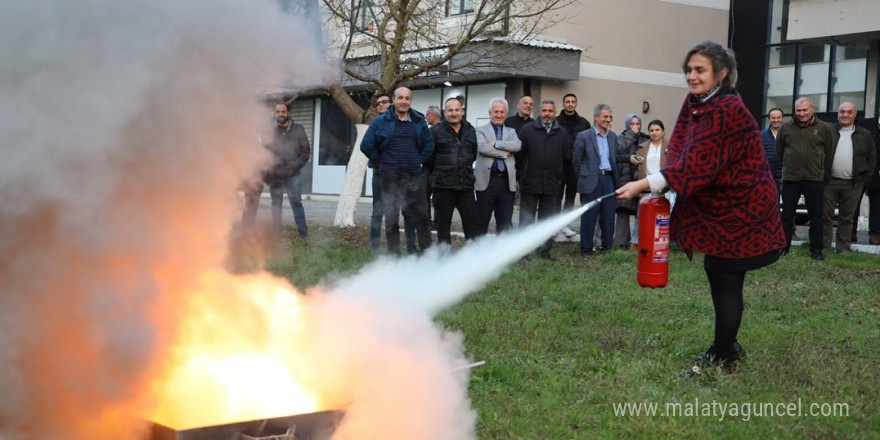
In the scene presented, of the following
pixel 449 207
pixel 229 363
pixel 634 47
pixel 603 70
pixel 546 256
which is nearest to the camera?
pixel 229 363

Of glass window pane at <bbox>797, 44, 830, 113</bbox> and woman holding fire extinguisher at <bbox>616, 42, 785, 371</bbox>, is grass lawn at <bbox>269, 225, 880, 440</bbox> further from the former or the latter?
glass window pane at <bbox>797, 44, 830, 113</bbox>

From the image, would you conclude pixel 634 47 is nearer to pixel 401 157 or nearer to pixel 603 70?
pixel 603 70

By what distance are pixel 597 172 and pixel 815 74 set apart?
14.5 m

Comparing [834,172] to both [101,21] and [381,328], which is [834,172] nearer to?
[381,328]

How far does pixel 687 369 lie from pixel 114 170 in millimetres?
3935

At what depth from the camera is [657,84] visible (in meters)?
26.5

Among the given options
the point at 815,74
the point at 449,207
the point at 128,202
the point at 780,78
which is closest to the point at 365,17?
the point at 449,207

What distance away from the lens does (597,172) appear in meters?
12.4

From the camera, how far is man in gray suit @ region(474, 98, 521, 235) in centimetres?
1147

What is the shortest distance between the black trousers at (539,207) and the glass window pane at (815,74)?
48.5 ft

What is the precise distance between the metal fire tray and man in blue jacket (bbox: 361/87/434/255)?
629 cm

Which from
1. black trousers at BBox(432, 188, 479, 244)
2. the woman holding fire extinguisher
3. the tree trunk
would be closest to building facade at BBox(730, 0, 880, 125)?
the tree trunk

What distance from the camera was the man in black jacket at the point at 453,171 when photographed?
10.9m

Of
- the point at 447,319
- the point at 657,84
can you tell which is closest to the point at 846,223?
the point at 447,319
